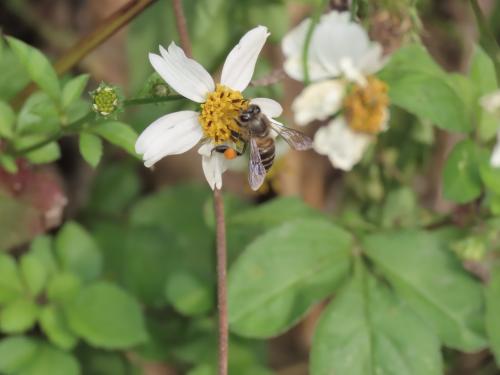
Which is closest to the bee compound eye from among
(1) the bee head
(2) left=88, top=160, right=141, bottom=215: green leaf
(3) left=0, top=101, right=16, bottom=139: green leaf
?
(1) the bee head

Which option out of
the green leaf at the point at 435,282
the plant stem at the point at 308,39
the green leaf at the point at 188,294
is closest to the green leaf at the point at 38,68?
the plant stem at the point at 308,39

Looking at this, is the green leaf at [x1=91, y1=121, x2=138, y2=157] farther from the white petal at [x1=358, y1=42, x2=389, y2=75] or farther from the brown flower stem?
the white petal at [x1=358, y1=42, x2=389, y2=75]

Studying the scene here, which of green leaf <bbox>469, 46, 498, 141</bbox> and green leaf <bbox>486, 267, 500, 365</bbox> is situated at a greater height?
green leaf <bbox>469, 46, 498, 141</bbox>

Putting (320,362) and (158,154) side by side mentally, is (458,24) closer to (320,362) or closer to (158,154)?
(320,362)

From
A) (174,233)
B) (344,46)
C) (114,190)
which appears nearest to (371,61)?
(344,46)

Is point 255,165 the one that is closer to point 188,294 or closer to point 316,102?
point 316,102
